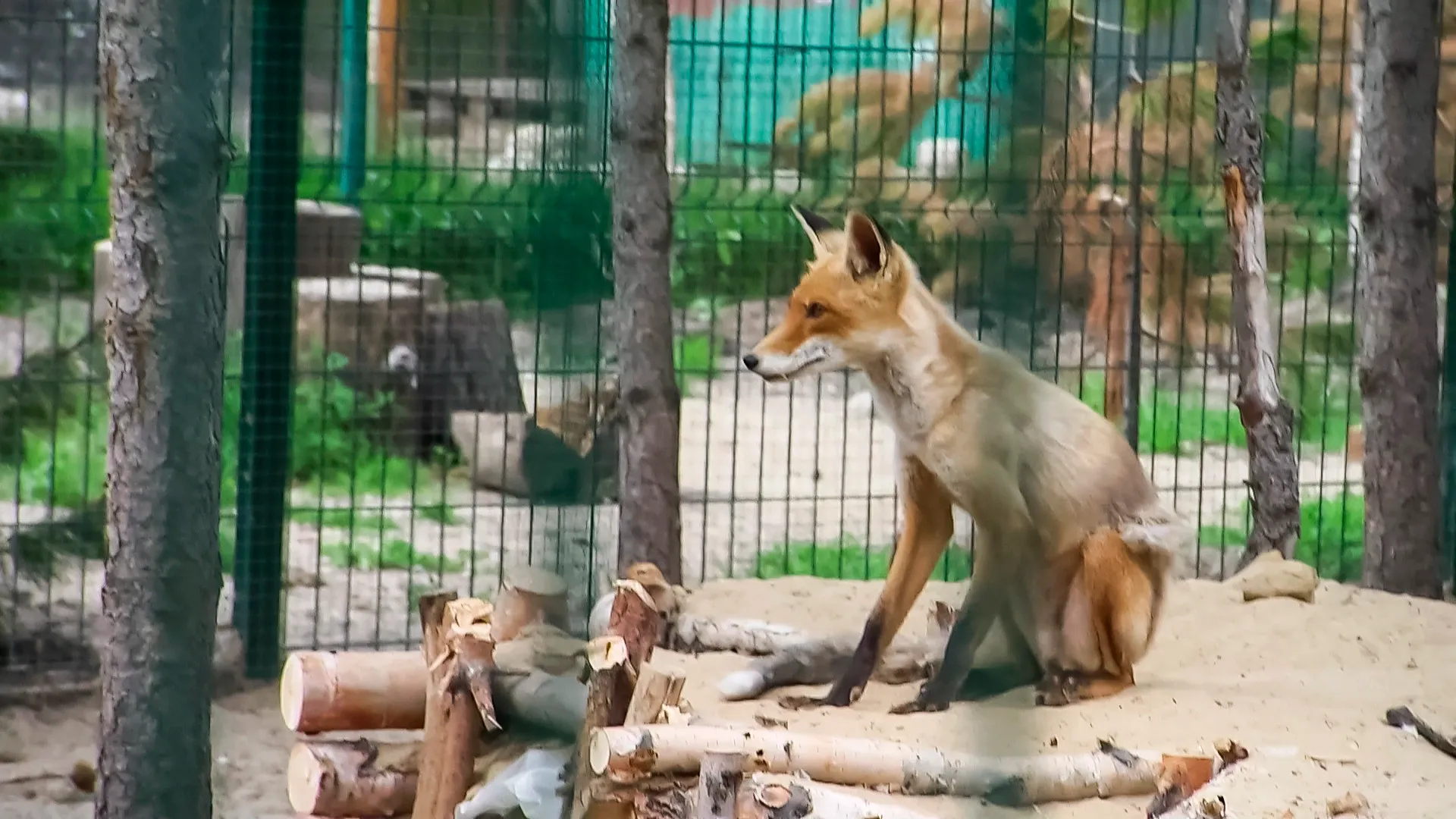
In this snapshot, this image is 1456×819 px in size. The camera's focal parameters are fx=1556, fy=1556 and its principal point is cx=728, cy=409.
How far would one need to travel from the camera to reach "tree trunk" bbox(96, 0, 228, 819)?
1976mm

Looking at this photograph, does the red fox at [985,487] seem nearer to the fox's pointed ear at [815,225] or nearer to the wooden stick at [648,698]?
the fox's pointed ear at [815,225]

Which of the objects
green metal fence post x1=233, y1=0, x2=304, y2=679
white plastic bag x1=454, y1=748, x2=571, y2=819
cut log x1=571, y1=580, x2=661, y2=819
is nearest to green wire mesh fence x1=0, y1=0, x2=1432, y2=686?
green metal fence post x1=233, y1=0, x2=304, y2=679

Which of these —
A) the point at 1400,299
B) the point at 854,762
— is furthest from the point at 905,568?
the point at 1400,299

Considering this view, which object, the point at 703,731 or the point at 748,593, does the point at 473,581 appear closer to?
the point at 748,593

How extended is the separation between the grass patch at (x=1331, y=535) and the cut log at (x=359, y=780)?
2.41 meters

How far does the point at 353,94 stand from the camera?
2.97m

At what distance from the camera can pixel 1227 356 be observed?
373 cm

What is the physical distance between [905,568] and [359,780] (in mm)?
1001

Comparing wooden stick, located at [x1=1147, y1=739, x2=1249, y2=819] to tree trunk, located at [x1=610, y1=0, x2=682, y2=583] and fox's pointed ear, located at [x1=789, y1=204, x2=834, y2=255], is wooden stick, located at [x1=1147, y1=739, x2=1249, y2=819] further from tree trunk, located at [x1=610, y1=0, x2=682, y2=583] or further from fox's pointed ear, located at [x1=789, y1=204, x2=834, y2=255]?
tree trunk, located at [x1=610, y1=0, x2=682, y2=583]

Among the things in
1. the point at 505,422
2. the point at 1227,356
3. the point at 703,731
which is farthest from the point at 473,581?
the point at 1227,356

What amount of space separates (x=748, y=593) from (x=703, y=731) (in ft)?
4.18

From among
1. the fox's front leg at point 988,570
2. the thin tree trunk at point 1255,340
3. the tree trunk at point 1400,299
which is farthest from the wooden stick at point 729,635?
the tree trunk at point 1400,299

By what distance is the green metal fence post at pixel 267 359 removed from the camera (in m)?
3.09

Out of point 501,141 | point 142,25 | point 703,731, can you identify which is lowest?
point 703,731
